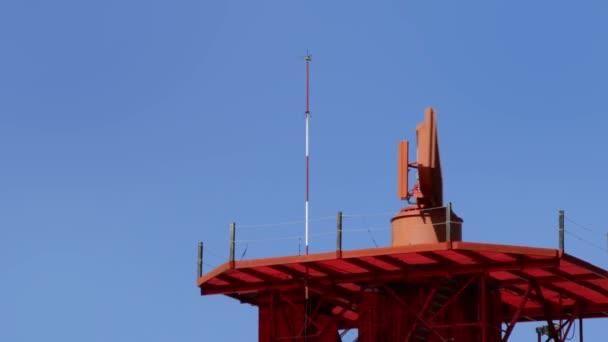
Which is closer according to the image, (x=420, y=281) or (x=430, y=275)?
(x=430, y=275)

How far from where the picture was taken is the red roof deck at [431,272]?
7888cm

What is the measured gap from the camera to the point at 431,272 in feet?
265

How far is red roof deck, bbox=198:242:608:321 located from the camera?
78.9 meters

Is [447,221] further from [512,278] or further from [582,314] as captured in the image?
[582,314]

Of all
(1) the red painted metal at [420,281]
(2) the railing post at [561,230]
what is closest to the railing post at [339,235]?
(1) the red painted metal at [420,281]

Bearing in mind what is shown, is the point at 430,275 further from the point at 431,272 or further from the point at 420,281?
the point at 420,281

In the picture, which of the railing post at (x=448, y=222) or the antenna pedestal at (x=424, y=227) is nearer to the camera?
the railing post at (x=448, y=222)

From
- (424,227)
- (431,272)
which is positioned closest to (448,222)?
(431,272)

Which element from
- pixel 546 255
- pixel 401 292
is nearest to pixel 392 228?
pixel 401 292

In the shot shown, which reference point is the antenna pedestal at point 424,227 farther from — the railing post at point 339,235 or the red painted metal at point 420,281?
the railing post at point 339,235

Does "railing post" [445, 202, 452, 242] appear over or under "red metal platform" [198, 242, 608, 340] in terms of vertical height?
over

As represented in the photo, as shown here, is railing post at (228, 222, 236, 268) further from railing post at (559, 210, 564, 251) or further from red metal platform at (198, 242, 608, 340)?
railing post at (559, 210, 564, 251)

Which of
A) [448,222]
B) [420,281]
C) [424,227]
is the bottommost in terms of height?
[420,281]

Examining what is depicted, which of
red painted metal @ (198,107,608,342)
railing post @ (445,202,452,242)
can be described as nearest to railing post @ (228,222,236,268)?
red painted metal @ (198,107,608,342)
